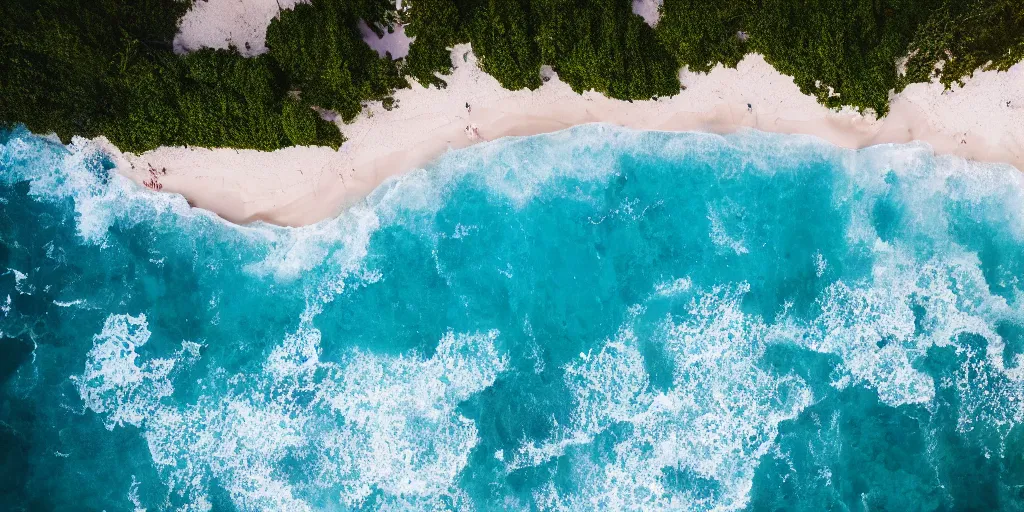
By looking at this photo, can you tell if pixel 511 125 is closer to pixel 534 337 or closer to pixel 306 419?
pixel 534 337

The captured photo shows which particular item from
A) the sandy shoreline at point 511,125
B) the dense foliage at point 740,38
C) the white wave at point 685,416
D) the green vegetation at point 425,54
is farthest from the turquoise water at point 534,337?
the dense foliage at point 740,38

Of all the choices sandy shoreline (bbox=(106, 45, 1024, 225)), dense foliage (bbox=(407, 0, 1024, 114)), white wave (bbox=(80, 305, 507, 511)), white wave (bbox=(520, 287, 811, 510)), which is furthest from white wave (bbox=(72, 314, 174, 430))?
white wave (bbox=(520, 287, 811, 510))

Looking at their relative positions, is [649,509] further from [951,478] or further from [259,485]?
[259,485]

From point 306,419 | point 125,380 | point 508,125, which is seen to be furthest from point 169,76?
point 306,419

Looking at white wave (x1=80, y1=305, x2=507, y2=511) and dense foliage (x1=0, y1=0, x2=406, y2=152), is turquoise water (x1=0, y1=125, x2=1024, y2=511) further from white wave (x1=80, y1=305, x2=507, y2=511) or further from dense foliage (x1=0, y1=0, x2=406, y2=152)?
dense foliage (x1=0, y1=0, x2=406, y2=152)

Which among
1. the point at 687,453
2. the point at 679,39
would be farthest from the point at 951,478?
the point at 679,39
